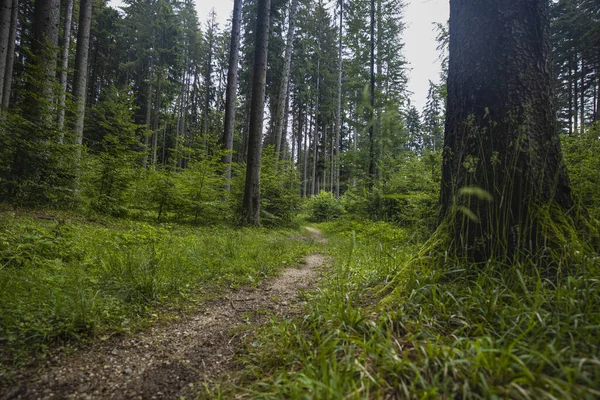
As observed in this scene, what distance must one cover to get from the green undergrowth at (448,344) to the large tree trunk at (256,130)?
23.6 ft

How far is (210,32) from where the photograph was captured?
30.6m

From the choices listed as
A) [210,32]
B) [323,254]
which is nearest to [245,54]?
[210,32]

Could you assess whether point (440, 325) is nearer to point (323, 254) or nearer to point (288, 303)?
point (288, 303)

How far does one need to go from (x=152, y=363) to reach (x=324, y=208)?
1588cm

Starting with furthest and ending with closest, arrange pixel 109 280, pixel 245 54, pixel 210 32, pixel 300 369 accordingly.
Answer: pixel 210 32
pixel 245 54
pixel 109 280
pixel 300 369

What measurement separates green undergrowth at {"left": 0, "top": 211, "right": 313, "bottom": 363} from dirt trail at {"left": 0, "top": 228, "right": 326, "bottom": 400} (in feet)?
0.67

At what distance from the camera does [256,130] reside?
9.18m

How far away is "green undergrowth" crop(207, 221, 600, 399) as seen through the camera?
3.15 ft

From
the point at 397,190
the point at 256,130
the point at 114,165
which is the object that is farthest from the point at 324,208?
the point at 114,165

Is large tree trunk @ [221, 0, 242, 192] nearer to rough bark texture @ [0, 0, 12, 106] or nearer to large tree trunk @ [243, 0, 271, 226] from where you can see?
large tree trunk @ [243, 0, 271, 226]

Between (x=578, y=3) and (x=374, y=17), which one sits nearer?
(x=374, y=17)

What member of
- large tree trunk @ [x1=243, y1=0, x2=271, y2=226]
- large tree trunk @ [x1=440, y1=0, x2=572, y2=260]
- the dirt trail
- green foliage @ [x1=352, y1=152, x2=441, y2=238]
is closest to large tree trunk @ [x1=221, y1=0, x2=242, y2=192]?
large tree trunk @ [x1=243, y1=0, x2=271, y2=226]

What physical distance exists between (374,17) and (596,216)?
16668mm

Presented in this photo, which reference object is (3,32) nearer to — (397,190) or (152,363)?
(152,363)
